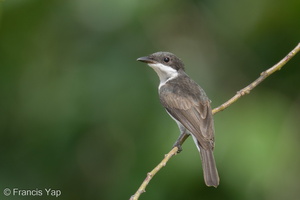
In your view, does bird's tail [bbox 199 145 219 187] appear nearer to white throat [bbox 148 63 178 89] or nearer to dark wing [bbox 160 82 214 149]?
dark wing [bbox 160 82 214 149]

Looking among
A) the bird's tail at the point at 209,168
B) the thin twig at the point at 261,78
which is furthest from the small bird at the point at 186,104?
the thin twig at the point at 261,78

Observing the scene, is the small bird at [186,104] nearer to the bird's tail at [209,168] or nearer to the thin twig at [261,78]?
the bird's tail at [209,168]

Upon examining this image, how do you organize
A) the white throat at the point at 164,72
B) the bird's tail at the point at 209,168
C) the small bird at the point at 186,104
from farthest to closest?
the white throat at the point at 164,72, the small bird at the point at 186,104, the bird's tail at the point at 209,168

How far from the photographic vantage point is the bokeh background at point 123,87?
5.97 metres

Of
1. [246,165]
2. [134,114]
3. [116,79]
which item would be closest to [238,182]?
[246,165]

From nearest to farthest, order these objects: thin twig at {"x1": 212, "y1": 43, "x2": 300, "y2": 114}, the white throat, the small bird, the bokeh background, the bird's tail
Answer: thin twig at {"x1": 212, "y1": 43, "x2": 300, "y2": 114} → the bird's tail → the small bird → the bokeh background → the white throat

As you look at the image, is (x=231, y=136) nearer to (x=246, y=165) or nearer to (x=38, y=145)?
(x=246, y=165)

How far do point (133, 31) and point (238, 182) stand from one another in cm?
191

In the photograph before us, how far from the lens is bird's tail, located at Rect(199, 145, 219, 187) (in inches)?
204

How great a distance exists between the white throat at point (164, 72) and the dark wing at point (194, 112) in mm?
258

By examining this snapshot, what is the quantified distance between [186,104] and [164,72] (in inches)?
23.6

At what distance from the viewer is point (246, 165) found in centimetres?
563

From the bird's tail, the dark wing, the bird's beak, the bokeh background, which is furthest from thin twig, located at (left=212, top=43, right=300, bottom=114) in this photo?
the bird's beak

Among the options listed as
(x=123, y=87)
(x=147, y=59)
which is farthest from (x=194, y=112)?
(x=123, y=87)
